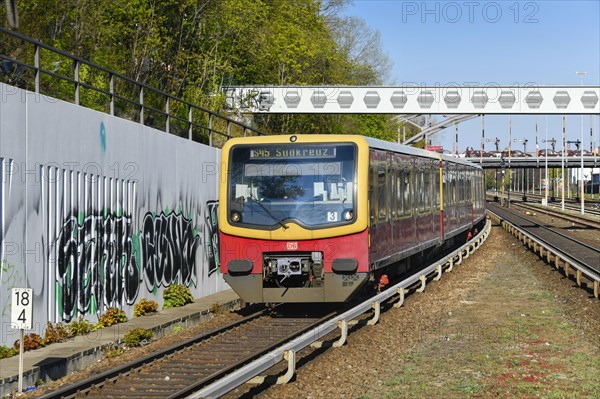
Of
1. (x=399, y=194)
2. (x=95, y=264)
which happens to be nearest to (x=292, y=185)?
(x=95, y=264)

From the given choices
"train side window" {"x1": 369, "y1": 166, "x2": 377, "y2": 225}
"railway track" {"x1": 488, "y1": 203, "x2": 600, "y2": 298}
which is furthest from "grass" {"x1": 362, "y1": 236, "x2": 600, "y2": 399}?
"railway track" {"x1": 488, "y1": 203, "x2": 600, "y2": 298}

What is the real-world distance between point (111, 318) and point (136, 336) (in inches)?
76.0

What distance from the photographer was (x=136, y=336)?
1461 centimetres

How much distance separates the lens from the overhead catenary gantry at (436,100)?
48.7 meters

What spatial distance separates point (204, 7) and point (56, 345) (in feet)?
106

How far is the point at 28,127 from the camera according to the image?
14.0 meters

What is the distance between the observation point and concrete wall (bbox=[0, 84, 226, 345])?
538 inches

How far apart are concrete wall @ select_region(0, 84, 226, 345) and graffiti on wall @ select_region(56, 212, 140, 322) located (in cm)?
2

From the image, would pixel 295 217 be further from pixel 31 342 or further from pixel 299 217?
pixel 31 342

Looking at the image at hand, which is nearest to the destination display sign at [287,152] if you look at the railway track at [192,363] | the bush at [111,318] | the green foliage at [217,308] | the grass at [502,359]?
the railway track at [192,363]

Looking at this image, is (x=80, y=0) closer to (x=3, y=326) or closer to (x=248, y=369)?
Result: (x=3, y=326)

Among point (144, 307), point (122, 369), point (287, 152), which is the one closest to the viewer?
point (122, 369)

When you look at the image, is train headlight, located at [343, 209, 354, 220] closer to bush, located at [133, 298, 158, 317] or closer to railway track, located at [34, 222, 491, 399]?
railway track, located at [34, 222, 491, 399]

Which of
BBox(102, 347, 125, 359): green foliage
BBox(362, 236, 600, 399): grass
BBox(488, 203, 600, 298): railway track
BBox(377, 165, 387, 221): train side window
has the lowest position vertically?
BBox(362, 236, 600, 399): grass
